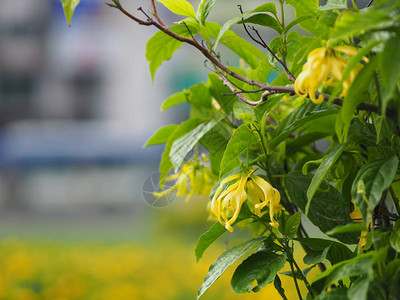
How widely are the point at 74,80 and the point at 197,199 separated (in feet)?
24.8

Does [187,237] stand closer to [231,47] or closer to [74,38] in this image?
[231,47]

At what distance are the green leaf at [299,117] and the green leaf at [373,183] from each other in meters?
0.07

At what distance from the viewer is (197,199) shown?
352 cm

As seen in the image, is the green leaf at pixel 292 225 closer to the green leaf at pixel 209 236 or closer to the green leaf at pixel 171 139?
the green leaf at pixel 209 236

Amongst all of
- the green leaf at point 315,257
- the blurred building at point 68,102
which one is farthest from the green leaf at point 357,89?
the blurred building at point 68,102

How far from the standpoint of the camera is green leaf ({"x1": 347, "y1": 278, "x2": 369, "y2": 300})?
34 cm

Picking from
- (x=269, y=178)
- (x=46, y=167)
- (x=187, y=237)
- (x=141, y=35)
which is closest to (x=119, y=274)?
(x=187, y=237)

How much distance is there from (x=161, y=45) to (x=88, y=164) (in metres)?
6.06

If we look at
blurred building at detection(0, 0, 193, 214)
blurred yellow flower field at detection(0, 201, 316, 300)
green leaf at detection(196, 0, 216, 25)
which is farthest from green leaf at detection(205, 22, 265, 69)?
blurred building at detection(0, 0, 193, 214)

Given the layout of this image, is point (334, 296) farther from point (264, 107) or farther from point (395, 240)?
point (264, 107)

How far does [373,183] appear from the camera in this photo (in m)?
0.37

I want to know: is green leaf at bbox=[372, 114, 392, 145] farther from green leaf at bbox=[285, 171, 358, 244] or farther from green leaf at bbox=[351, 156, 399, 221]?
green leaf at bbox=[285, 171, 358, 244]

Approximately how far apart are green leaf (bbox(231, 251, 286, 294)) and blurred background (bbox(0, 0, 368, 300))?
0.53 feet

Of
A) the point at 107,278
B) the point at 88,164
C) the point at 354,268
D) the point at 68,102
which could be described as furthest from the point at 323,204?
A: the point at 68,102
